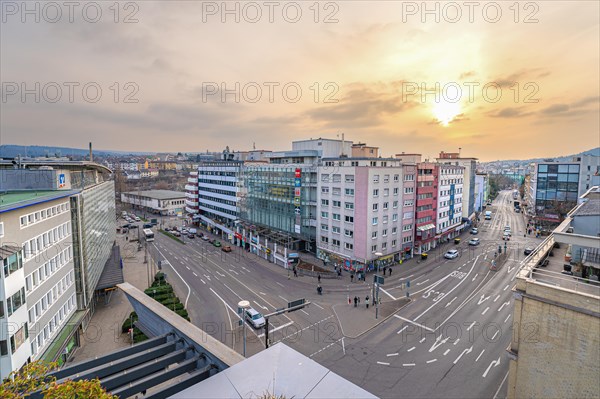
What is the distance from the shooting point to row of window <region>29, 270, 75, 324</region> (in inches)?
658

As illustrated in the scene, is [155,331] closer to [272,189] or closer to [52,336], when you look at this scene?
[52,336]

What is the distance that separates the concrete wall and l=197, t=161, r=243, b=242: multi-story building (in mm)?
45251

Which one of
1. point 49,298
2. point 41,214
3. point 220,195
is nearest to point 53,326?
point 49,298

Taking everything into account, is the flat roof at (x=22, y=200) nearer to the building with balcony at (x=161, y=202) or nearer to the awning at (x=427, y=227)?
the awning at (x=427, y=227)

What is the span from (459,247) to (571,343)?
40.8 metres

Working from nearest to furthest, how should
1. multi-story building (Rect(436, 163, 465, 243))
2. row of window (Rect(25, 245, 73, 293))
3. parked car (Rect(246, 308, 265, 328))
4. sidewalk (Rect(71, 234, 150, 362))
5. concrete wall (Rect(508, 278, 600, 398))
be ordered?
concrete wall (Rect(508, 278, 600, 398))
row of window (Rect(25, 245, 73, 293))
sidewalk (Rect(71, 234, 150, 362))
parked car (Rect(246, 308, 265, 328))
multi-story building (Rect(436, 163, 465, 243))

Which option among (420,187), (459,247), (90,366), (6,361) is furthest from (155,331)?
(459,247)

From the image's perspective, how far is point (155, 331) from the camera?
421 inches

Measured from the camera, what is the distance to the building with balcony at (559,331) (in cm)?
998

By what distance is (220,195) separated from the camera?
5856 centimetres

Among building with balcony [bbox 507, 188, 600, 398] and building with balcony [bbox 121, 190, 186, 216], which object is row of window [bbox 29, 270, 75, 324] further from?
building with balcony [bbox 121, 190, 186, 216]

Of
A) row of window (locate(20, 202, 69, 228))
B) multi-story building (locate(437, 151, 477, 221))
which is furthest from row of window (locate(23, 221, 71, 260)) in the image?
multi-story building (locate(437, 151, 477, 221))

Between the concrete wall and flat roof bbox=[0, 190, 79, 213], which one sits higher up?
flat roof bbox=[0, 190, 79, 213]

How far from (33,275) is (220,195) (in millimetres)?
42015
